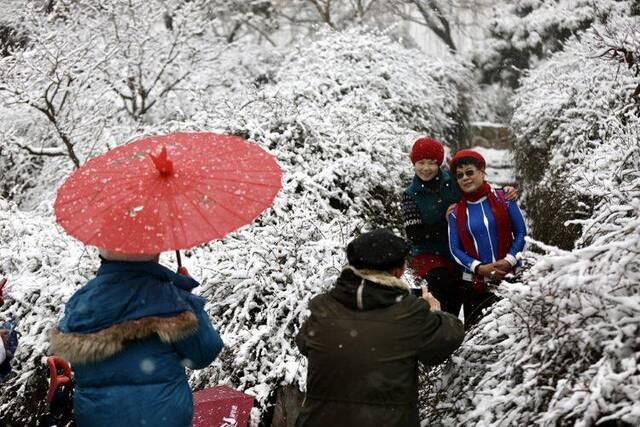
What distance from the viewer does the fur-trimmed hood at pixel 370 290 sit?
2.18 m

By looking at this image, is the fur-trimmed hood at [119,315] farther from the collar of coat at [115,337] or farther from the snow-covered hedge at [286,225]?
the snow-covered hedge at [286,225]

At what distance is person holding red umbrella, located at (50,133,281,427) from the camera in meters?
2.12

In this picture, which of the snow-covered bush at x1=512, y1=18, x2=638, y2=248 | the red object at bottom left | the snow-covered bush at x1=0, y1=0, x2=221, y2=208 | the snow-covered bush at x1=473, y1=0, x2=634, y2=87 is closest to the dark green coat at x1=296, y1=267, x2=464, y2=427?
the red object at bottom left

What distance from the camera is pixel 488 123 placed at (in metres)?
12.8

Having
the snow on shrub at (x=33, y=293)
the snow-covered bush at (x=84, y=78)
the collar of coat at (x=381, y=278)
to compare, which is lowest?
the snow-covered bush at (x=84, y=78)

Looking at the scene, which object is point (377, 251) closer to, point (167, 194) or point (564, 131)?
point (167, 194)

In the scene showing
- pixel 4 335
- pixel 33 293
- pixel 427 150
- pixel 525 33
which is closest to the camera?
pixel 4 335

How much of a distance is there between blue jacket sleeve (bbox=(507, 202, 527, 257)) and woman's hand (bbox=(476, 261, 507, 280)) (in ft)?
0.43

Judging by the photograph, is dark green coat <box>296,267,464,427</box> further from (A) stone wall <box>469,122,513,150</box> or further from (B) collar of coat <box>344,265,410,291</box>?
(A) stone wall <box>469,122,513,150</box>

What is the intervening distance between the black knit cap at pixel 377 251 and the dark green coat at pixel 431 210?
5.39 feet

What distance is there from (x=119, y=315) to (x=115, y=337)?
0.26 ft

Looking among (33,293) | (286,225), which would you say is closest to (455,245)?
(286,225)

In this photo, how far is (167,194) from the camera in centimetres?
217

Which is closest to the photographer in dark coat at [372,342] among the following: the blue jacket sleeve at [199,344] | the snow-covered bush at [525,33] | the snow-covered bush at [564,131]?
the blue jacket sleeve at [199,344]
